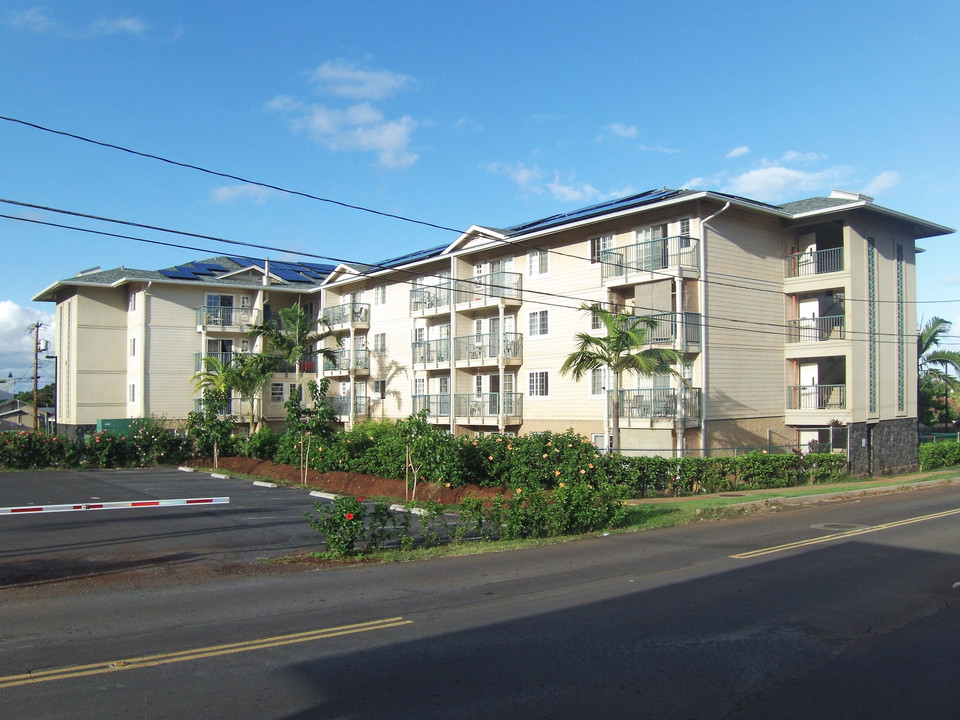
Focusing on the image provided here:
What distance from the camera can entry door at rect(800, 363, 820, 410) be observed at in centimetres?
3186

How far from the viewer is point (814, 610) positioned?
9258mm

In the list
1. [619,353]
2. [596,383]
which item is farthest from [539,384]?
[619,353]

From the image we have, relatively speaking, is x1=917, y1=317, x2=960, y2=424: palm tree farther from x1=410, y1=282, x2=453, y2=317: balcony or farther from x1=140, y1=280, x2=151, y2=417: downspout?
x1=140, y1=280, x2=151, y2=417: downspout

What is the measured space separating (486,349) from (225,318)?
1911 cm

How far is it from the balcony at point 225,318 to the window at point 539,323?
757 inches

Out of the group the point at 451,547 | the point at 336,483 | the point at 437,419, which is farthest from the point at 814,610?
the point at 437,419

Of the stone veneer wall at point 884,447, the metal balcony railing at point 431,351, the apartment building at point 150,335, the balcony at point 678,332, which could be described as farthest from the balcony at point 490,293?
the stone veneer wall at point 884,447

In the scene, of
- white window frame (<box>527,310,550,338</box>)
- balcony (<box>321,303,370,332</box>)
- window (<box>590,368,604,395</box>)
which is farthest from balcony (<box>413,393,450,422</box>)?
window (<box>590,368,604,395</box>)

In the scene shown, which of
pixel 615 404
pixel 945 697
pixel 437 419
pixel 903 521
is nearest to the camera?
pixel 945 697

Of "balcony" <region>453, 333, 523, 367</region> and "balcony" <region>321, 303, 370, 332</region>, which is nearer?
"balcony" <region>453, 333, 523, 367</region>

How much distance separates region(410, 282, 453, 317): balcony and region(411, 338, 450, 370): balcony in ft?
4.87

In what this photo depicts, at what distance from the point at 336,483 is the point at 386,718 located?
70.1 ft

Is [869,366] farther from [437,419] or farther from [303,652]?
[303,652]

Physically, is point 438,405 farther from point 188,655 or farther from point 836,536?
point 188,655
